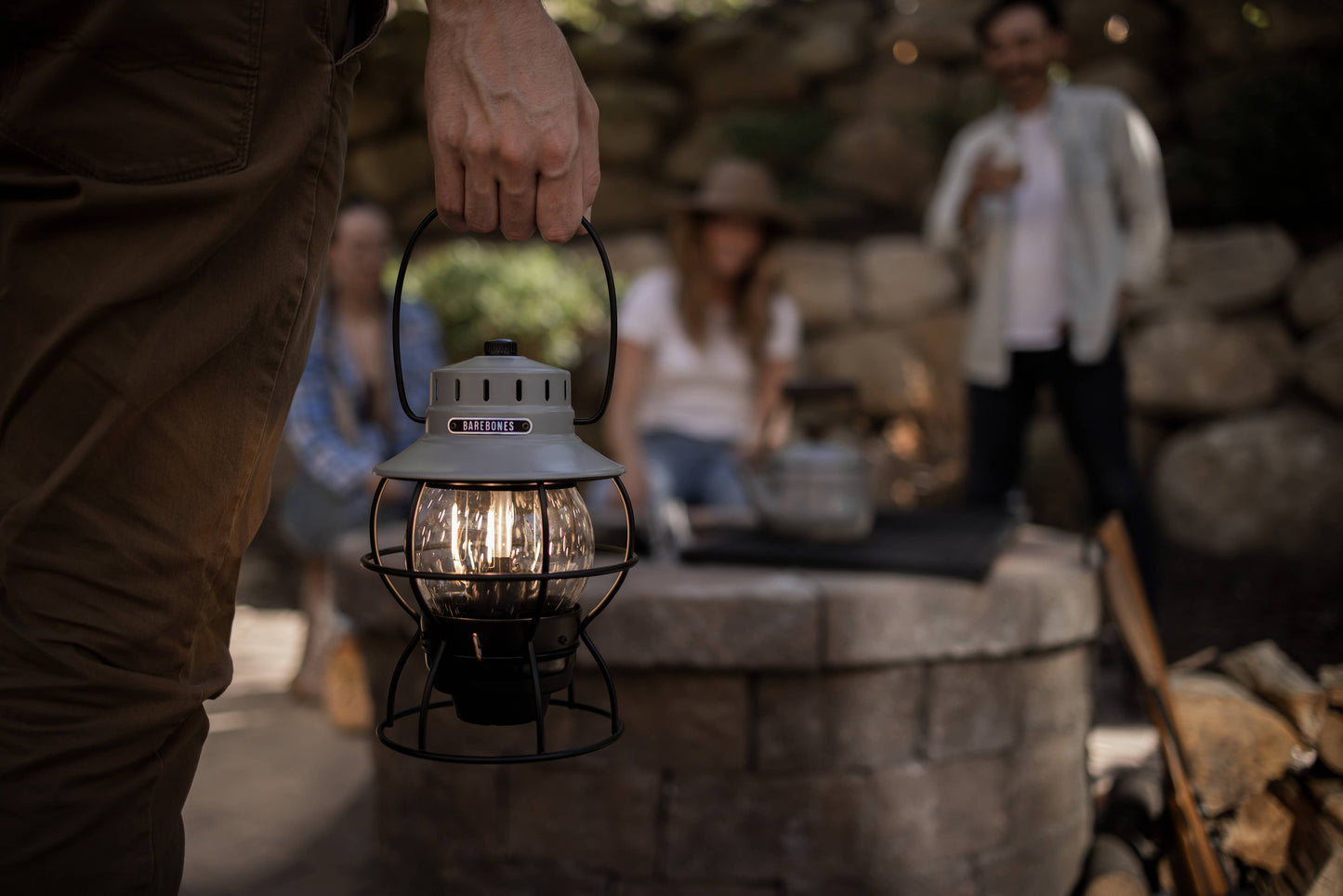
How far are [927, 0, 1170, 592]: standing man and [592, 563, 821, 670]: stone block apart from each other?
1558 mm

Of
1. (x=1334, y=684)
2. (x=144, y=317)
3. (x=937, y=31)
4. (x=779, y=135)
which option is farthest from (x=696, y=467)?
(x=937, y=31)

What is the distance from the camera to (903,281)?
589 cm

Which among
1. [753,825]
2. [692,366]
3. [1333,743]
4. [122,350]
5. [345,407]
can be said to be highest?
[692,366]

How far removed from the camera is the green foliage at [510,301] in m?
5.32

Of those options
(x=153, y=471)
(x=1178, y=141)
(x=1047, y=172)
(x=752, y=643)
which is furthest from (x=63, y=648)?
(x=1178, y=141)

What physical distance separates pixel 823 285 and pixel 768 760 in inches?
179

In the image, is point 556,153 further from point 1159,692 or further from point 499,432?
point 1159,692

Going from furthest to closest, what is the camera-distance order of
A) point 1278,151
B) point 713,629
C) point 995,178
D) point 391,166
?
point 391,166 < point 1278,151 < point 995,178 < point 713,629

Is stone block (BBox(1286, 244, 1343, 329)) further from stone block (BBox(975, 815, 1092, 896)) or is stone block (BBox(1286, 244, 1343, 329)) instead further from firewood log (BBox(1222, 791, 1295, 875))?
stone block (BBox(975, 815, 1092, 896))

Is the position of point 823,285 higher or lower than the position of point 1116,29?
lower

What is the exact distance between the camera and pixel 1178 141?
5.73 meters

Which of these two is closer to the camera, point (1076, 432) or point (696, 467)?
point (1076, 432)

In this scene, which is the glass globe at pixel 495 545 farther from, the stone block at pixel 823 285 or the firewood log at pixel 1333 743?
the stone block at pixel 823 285

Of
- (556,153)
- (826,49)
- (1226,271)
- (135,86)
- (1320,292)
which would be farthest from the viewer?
(826,49)
